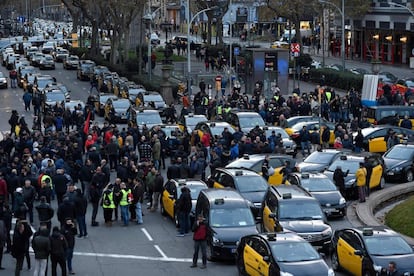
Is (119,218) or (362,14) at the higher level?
(362,14)

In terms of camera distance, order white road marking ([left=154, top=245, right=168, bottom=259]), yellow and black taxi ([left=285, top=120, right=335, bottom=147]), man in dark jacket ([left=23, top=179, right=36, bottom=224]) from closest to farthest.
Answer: white road marking ([left=154, top=245, right=168, bottom=259]) < man in dark jacket ([left=23, top=179, right=36, bottom=224]) < yellow and black taxi ([left=285, top=120, right=335, bottom=147])

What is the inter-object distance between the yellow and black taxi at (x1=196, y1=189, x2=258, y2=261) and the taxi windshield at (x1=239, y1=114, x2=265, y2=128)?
1612 cm

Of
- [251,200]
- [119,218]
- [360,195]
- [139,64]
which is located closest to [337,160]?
[360,195]

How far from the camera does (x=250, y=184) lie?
92.1 feet

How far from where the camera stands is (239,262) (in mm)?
21281

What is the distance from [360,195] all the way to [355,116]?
56.0 ft

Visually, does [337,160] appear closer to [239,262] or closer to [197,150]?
[197,150]

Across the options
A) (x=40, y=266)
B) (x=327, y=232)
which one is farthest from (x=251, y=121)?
(x=40, y=266)

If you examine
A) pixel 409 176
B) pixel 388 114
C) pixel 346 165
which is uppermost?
pixel 388 114

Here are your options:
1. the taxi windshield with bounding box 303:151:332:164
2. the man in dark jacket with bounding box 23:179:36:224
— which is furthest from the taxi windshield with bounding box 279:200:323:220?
the taxi windshield with bounding box 303:151:332:164

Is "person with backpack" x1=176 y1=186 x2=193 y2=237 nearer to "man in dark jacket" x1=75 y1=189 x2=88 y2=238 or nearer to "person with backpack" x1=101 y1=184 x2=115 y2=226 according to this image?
"person with backpack" x1=101 y1=184 x2=115 y2=226

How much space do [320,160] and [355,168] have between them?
2064 mm

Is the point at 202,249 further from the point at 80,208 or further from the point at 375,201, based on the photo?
the point at 375,201

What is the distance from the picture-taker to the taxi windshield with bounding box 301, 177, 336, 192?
27.7 meters
